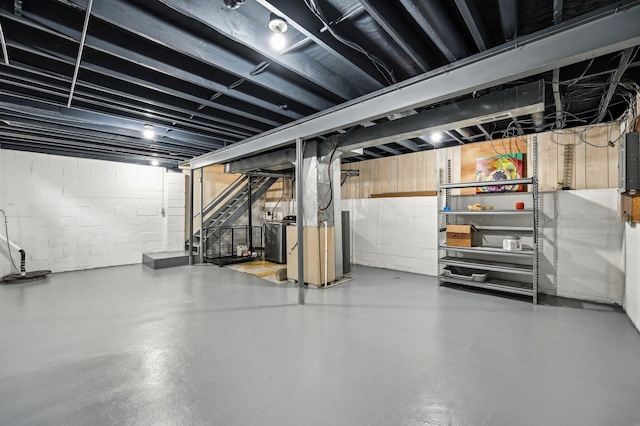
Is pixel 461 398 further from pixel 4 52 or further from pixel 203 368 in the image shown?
pixel 4 52

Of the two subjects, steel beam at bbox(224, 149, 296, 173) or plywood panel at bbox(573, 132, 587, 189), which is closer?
plywood panel at bbox(573, 132, 587, 189)

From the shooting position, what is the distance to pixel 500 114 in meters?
2.72

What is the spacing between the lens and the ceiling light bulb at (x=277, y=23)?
2.01 metres

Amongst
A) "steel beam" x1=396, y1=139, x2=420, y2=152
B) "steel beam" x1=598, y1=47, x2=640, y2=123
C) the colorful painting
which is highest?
"steel beam" x1=396, y1=139, x2=420, y2=152

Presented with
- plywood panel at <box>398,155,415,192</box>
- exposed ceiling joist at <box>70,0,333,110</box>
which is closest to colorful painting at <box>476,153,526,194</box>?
plywood panel at <box>398,155,415,192</box>

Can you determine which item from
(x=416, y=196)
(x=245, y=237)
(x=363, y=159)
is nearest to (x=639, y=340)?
(x=416, y=196)

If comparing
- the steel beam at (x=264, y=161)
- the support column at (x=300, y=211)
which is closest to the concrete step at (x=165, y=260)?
the steel beam at (x=264, y=161)

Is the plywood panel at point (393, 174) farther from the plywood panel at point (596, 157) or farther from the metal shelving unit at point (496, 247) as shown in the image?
the plywood panel at point (596, 157)

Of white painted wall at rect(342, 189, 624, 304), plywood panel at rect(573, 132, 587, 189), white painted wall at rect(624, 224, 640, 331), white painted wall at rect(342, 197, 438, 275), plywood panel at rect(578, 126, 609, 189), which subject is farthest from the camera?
white painted wall at rect(342, 197, 438, 275)

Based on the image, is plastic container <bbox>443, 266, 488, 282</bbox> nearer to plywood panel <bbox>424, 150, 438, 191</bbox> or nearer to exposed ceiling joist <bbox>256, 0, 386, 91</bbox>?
plywood panel <bbox>424, 150, 438, 191</bbox>

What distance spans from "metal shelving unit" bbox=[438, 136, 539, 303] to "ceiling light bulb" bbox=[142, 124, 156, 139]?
4.61m

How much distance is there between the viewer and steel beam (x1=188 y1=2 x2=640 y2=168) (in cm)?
159

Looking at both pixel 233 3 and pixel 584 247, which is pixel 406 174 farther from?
pixel 233 3

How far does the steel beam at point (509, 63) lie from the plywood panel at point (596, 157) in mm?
3018
